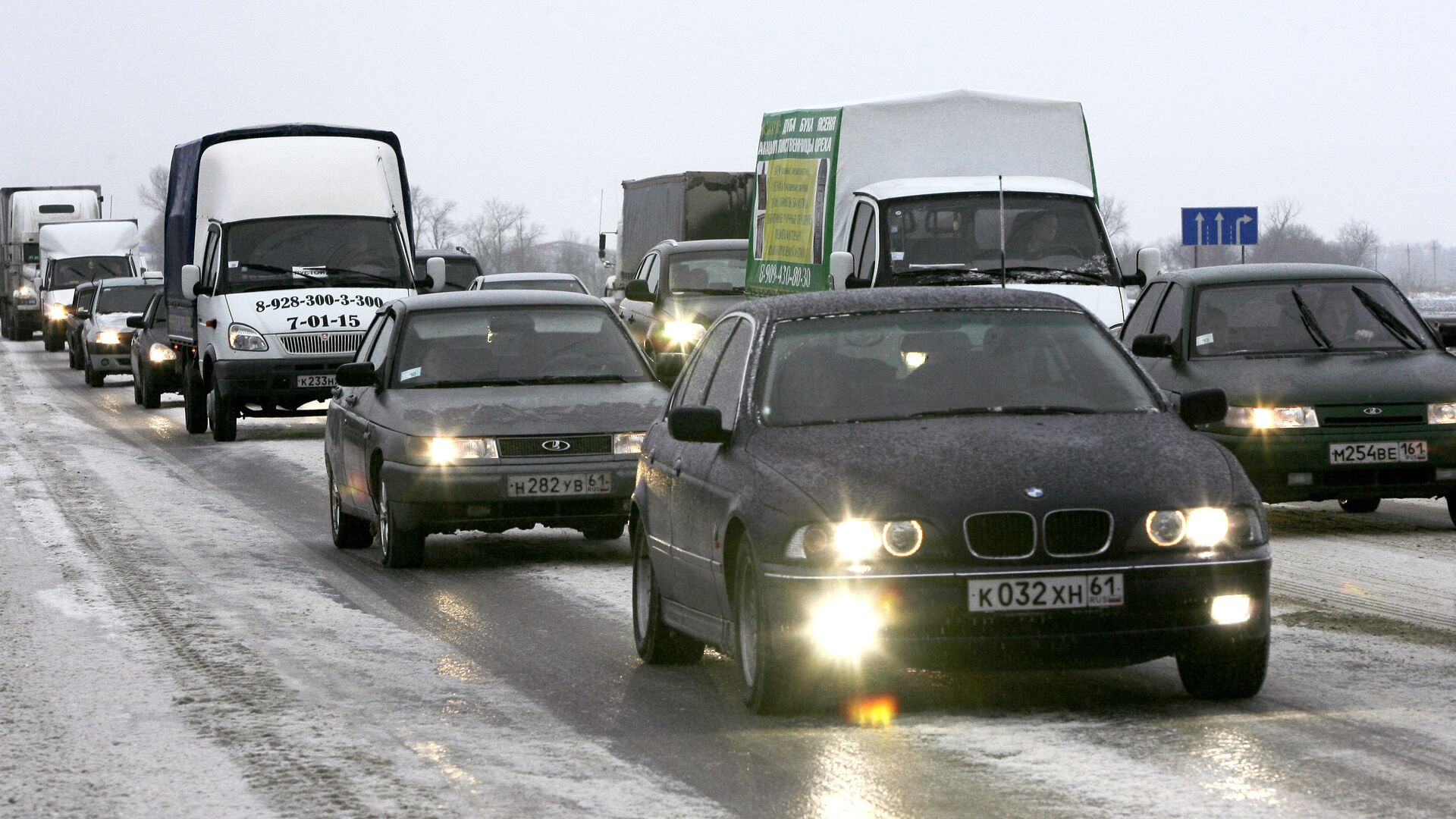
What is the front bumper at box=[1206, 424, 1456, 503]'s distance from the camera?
42.4ft

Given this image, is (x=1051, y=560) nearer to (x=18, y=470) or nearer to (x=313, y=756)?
(x=313, y=756)

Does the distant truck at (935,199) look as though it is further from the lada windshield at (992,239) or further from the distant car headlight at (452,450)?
the distant car headlight at (452,450)

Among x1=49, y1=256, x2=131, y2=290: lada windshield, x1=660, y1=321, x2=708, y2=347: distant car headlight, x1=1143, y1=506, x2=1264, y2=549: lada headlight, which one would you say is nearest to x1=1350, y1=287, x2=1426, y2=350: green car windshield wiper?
x1=1143, y1=506, x2=1264, y2=549: lada headlight

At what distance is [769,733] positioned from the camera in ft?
23.6

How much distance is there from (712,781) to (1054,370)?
2334 mm

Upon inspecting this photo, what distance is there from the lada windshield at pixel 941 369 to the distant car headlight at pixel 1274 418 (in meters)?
4.95

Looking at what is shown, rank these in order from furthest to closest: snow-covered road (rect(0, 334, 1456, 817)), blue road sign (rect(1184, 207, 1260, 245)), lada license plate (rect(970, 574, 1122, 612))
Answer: blue road sign (rect(1184, 207, 1260, 245))
lada license plate (rect(970, 574, 1122, 612))
snow-covered road (rect(0, 334, 1456, 817))

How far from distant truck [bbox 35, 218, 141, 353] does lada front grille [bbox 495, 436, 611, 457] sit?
4534 cm

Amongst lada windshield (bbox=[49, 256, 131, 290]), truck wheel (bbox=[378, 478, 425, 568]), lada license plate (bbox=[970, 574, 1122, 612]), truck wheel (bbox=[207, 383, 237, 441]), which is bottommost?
lada windshield (bbox=[49, 256, 131, 290])

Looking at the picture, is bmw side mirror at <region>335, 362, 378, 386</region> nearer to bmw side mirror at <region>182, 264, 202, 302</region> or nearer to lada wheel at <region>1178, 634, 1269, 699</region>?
lada wheel at <region>1178, 634, 1269, 699</region>

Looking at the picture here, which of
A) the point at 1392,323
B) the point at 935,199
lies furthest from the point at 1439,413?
the point at 935,199

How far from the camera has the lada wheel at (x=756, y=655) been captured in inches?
286

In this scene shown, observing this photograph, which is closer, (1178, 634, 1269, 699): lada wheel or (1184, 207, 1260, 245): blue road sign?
(1178, 634, 1269, 699): lada wheel

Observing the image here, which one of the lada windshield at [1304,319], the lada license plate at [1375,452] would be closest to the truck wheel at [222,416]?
the lada windshield at [1304,319]
